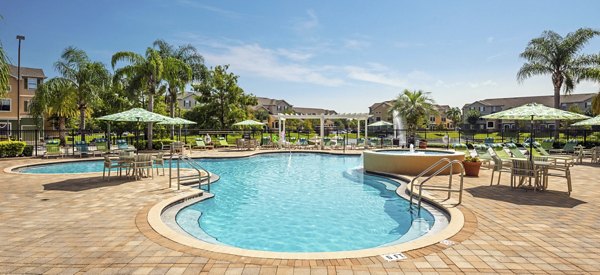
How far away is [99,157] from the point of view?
16.9 m

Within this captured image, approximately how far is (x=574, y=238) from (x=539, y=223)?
2.41 feet

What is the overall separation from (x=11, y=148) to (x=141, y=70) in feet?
27.7

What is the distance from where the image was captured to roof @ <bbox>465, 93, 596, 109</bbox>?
5991 cm

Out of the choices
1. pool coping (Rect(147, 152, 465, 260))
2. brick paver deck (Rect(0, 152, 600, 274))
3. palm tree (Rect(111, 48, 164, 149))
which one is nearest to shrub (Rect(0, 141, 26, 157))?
palm tree (Rect(111, 48, 164, 149))

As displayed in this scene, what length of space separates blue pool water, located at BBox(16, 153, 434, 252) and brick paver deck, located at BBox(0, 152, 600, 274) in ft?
3.69

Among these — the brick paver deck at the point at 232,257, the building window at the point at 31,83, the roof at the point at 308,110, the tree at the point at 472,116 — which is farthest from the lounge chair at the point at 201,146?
the roof at the point at 308,110

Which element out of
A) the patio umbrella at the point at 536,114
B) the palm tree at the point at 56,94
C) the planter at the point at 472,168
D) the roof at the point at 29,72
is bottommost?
the planter at the point at 472,168

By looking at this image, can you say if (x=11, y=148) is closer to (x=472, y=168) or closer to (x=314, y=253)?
(x=314, y=253)

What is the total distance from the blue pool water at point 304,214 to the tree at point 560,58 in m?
22.7

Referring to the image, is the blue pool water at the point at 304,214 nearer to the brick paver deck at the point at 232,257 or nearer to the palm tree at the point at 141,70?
the brick paver deck at the point at 232,257

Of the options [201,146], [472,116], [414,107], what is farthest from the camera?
[472,116]

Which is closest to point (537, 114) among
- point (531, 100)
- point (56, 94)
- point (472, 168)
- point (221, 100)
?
point (472, 168)

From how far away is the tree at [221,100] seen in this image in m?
34.7

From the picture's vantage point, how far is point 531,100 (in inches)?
2475
